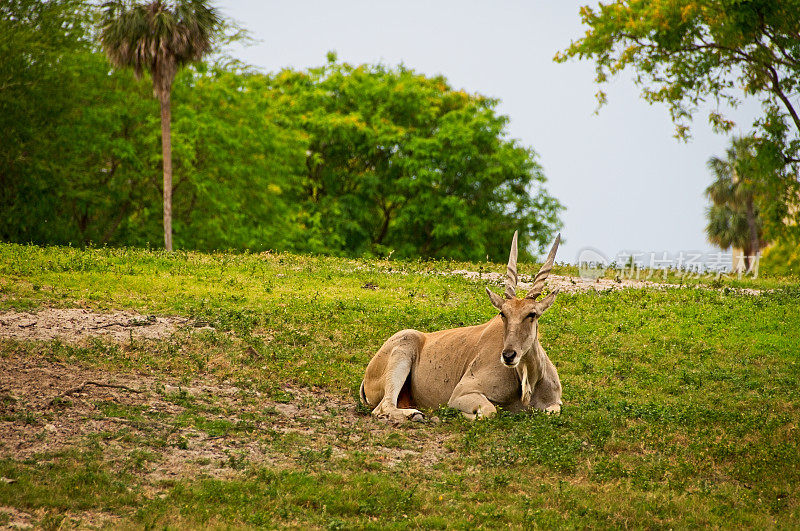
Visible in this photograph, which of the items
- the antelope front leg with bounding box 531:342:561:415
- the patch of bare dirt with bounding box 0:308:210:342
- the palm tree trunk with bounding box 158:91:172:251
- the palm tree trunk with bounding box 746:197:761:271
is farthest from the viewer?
the palm tree trunk with bounding box 746:197:761:271

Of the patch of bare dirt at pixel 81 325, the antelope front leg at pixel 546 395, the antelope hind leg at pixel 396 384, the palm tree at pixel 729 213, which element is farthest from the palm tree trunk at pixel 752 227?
the antelope hind leg at pixel 396 384

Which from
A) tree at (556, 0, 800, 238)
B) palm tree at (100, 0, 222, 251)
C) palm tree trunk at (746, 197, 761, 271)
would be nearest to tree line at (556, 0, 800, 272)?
tree at (556, 0, 800, 238)

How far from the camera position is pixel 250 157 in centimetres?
4494

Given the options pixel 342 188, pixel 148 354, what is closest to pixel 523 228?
pixel 342 188

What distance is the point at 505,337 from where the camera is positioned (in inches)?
426

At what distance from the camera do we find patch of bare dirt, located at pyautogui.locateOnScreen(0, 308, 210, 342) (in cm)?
1462

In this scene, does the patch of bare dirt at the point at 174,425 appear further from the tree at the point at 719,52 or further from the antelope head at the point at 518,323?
the tree at the point at 719,52

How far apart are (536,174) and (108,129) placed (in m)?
25.3

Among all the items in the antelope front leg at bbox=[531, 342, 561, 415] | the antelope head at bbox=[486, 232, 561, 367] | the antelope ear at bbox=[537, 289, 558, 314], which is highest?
the antelope ear at bbox=[537, 289, 558, 314]

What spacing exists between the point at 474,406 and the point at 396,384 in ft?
4.37

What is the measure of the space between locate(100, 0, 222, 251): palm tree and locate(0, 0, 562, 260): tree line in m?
2.02

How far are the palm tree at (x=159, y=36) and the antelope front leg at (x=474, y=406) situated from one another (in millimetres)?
24499

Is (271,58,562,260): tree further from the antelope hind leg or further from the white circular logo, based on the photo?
the antelope hind leg

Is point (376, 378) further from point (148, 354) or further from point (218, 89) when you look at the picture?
point (218, 89)
